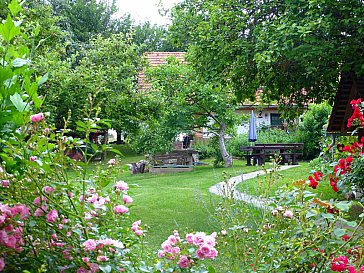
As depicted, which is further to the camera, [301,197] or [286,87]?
[286,87]

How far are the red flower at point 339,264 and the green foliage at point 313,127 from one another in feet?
44.0

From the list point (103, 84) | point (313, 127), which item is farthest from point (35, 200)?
point (313, 127)

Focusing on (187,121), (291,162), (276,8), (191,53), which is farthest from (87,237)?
(291,162)

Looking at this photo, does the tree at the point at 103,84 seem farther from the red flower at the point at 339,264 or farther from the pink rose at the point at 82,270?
the pink rose at the point at 82,270

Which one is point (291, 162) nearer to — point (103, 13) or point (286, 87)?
point (286, 87)

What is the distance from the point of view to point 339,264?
173 cm

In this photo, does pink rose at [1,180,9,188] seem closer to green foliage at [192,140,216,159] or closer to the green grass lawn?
the green grass lawn

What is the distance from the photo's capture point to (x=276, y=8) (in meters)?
5.45

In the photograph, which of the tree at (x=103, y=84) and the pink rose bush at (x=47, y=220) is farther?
the tree at (x=103, y=84)

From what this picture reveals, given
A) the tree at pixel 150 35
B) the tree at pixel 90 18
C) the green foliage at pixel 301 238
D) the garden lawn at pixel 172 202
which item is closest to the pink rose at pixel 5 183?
the green foliage at pixel 301 238

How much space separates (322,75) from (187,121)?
7374mm

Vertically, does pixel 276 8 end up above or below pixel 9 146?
above

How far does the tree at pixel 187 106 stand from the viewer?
38.7 feet

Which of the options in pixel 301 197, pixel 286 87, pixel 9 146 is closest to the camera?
pixel 9 146
